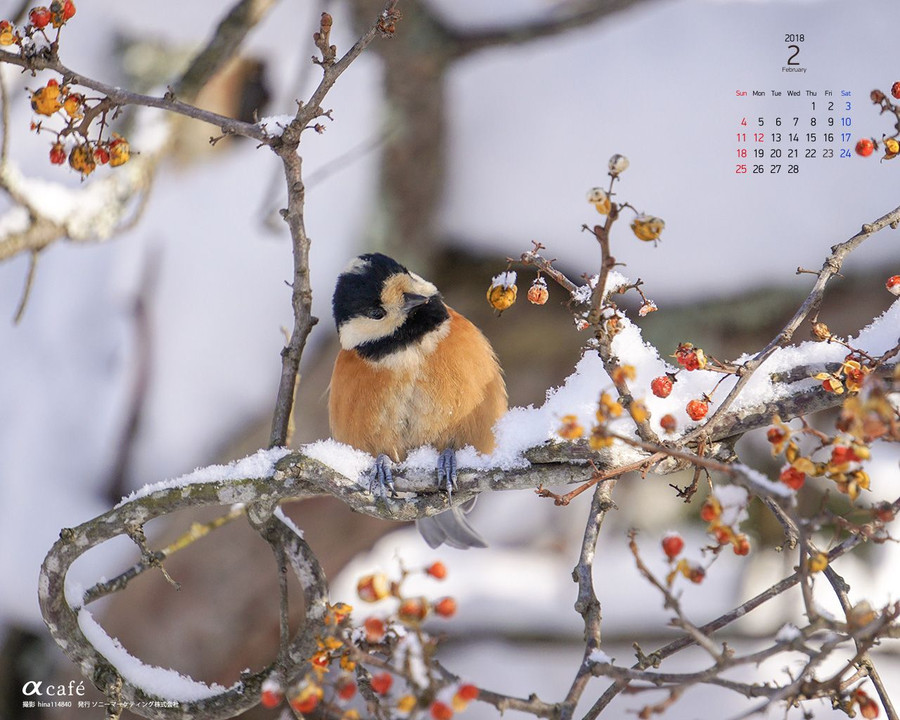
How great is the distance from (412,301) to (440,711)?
1359 mm

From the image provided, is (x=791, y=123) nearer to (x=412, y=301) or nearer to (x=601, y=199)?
(x=412, y=301)

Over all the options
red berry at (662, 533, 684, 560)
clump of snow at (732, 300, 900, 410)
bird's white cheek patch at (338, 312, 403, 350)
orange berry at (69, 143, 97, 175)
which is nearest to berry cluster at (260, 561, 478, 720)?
red berry at (662, 533, 684, 560)

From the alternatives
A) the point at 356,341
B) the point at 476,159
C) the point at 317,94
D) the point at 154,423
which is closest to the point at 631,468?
the point at 317,94

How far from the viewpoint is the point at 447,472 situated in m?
1.79

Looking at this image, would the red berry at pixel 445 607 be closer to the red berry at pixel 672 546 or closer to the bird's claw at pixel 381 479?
the red berry at pixel 672 546

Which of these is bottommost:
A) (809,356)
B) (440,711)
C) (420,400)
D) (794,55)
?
(440,711)

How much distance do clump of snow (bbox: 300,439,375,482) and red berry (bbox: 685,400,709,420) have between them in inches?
26.3

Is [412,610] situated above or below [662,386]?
below

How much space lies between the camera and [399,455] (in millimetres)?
2354

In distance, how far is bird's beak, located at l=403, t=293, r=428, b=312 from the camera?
7.70ft

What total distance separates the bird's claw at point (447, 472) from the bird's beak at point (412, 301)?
58 centimetres

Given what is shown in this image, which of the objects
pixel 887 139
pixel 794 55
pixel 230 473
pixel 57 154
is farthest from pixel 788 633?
pixel 794 55

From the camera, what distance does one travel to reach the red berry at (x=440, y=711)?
→ 44.9 inches

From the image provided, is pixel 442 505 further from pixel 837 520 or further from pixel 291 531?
pixel 837 520
